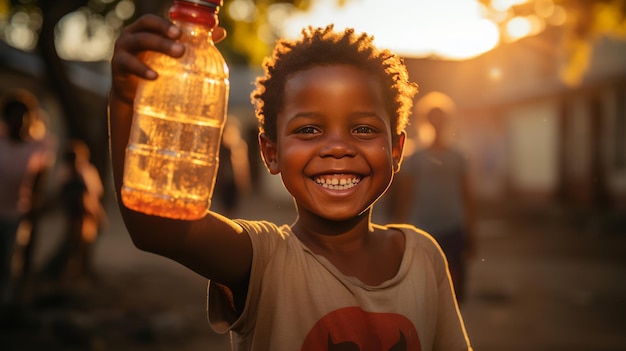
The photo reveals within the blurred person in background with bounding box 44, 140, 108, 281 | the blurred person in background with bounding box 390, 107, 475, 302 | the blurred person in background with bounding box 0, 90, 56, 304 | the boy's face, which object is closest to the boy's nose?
the boy's face

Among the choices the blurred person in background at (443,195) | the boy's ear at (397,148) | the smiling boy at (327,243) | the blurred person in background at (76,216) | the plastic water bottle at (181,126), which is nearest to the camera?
the plastic water bottle at (181,126)

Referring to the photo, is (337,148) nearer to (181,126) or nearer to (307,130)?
(307,130)

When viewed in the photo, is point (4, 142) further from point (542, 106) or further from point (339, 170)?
point (542, 106)

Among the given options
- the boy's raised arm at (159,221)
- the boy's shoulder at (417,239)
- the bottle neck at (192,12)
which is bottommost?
the boy's shoulder at (417,239)

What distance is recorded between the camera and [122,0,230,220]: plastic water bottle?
5.44 ft

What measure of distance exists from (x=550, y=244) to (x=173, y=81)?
14139mm

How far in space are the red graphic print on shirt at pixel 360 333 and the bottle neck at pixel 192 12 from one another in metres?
0.90

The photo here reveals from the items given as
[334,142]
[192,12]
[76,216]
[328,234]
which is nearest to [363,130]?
[334,142]

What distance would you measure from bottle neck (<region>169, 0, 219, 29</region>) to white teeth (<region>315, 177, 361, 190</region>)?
0.64m

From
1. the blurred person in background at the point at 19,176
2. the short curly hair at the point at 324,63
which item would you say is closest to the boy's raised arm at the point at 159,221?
the short curly hair at the point at 324,63

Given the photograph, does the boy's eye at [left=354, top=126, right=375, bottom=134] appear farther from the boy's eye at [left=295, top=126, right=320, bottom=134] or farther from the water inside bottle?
the water inside bottle

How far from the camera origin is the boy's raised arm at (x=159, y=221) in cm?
155

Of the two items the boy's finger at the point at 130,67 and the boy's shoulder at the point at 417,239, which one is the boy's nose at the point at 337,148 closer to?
the boy's shoulder at the point at 417,239

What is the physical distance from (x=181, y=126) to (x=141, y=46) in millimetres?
321
